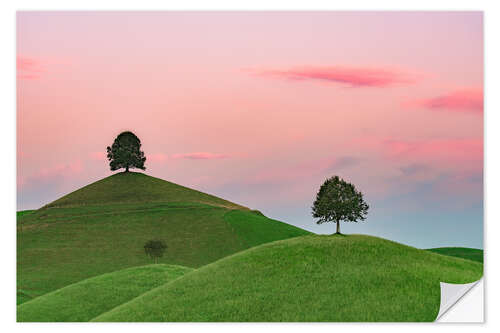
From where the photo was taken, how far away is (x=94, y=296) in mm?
28922

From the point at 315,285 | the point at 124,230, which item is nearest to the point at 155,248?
the point at 124,230

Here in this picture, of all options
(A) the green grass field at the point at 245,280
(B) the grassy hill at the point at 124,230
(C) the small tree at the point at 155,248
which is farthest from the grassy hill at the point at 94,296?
(C) the small tree at the point at 155,248

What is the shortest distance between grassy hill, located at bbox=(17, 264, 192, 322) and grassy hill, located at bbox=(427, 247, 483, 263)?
46.7ft

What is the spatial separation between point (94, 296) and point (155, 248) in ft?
38.1

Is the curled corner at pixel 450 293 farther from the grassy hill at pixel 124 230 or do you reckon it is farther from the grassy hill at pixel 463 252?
the grassy hill at pixel 124 230

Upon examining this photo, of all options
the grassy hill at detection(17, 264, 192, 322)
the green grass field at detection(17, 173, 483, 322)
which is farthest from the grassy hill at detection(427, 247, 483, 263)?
the grassy hill at detection(17, 264, 192, 322)

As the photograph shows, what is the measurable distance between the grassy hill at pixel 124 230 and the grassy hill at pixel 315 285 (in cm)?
1242

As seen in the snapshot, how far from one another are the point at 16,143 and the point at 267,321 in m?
12.7

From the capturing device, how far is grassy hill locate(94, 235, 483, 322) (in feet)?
66.5

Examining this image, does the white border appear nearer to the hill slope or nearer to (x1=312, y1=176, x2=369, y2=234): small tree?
(x1=312, y1=176, x2=369, y2=234): small tree

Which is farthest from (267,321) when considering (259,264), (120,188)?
(120,188)

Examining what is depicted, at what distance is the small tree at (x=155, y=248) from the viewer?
129 ft
